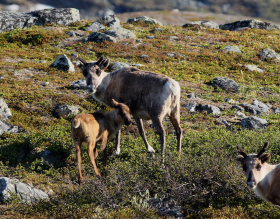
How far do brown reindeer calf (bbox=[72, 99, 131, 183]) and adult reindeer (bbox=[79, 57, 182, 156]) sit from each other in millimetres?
607

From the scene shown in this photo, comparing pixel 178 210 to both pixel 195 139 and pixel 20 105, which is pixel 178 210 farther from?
pixel 20 105

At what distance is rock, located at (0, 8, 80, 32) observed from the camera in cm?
3975

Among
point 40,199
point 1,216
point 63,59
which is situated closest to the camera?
point 1,216

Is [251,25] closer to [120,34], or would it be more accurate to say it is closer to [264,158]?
[120,34]

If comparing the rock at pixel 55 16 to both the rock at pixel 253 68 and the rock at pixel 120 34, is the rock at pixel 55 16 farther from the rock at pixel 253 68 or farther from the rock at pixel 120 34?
the rock at pixel 253 68

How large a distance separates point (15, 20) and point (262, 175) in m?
36.9

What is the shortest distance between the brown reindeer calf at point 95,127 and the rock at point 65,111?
15.3 ft

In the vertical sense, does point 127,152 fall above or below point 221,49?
above

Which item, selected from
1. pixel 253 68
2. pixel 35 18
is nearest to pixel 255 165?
pixel 253 68

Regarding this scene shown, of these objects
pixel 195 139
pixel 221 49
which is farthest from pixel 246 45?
A: pixel 195 139

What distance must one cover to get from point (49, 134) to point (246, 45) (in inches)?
1084

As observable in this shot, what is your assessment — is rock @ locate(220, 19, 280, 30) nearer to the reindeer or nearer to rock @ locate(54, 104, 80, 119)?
rock @ locate(54, 104, 80, 119)

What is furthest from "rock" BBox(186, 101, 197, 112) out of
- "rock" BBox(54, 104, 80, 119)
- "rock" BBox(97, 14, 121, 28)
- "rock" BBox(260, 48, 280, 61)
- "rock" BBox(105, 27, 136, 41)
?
"rock" BBox(97, 14, 121, 28)

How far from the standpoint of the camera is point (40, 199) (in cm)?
903
